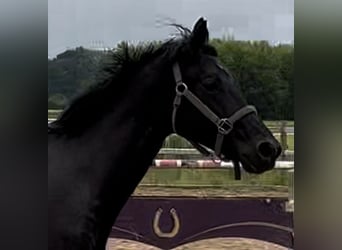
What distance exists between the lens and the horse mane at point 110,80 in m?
1.94

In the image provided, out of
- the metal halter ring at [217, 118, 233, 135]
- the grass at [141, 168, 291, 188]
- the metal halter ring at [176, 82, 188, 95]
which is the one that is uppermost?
the metal halter ring at [176, 82, 188, 95]

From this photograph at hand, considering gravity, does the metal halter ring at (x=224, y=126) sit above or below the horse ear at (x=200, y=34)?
below

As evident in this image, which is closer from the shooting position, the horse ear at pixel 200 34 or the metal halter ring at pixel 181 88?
the horse ear at pixel 200 34

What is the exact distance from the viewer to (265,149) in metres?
1.91

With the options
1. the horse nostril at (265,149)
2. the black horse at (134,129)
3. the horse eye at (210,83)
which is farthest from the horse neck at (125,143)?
the horse nostril at (265,149)

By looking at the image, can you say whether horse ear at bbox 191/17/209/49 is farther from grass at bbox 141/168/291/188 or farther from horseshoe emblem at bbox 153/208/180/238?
horseshoe emblem at bbox 153/208/180/238

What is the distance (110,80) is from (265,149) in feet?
1.87

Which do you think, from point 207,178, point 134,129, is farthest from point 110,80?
point 207,178

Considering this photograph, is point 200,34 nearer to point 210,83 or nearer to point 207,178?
point 210,83

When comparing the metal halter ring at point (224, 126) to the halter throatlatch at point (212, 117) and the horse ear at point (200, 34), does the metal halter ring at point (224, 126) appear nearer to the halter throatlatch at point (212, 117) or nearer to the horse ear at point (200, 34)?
the halter throatlatch at point (212, 117)

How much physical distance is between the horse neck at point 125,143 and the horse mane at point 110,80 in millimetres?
41

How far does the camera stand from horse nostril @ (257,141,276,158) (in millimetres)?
1894

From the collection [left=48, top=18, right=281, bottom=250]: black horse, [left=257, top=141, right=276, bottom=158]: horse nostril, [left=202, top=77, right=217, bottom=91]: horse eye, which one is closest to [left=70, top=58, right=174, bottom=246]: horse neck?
[left=48, top=18, right=281, bottom=250]: black horse

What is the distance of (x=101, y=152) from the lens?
2.08 metres
